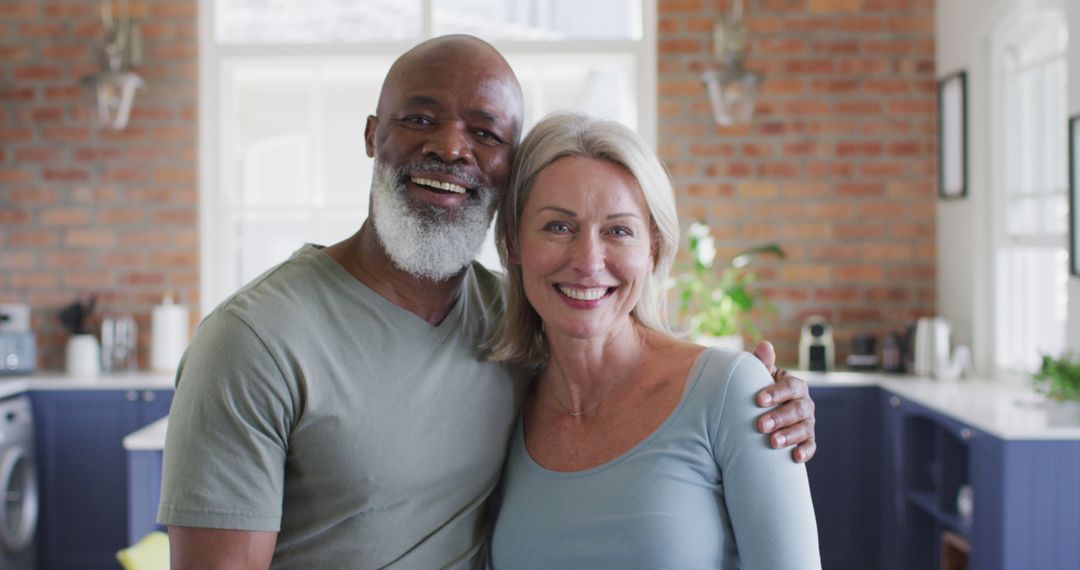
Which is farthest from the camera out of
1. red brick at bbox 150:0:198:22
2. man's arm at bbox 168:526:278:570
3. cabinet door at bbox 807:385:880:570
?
red brick at bbox 150:0:198:22

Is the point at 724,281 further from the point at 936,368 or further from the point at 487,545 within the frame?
the point at 487,545

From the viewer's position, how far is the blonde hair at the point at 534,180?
1.60m

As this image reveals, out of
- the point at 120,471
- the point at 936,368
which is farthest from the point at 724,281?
the point at 120,471

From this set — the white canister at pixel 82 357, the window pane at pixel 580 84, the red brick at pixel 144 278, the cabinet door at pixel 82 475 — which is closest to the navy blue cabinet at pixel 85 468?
the cabinet door at pixel 82 475

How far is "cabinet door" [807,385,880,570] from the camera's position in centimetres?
449

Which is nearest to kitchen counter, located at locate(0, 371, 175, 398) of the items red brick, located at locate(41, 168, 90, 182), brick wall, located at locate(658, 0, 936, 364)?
red brick, located at locate(41, 168, 90, 182)

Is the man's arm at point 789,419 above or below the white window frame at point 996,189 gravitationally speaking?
below

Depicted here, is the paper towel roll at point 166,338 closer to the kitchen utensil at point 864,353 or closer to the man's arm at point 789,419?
the kitchen utensil at point 864,353

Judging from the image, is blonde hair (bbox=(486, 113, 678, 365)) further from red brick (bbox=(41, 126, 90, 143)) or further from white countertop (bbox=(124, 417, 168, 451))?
red brick (bbox=(41, 126, 90, 143))

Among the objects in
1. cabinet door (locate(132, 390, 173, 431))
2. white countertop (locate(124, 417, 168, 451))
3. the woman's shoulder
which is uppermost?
the woman's shoulder

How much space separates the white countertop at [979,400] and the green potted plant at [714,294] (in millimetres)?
419

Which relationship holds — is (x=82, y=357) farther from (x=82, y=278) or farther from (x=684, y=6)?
(x=684, y=6)

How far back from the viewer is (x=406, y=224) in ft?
5.51

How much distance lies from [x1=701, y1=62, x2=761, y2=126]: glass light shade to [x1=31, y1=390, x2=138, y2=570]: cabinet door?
10.1 feet
